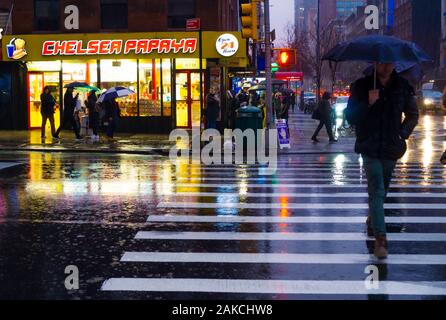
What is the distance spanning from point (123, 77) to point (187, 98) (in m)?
2.83

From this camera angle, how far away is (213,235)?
27.2 ft

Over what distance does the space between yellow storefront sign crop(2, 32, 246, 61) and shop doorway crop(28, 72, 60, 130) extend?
1.15 m

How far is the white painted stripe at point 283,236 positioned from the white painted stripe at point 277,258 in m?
0.80

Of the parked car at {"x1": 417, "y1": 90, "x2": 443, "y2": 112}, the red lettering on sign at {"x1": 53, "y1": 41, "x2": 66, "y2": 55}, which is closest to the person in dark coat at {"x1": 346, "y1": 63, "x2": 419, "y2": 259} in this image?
the red lettering on sign at {"x1": 53, "y1": 41, "x2": 66, "y2": 55}

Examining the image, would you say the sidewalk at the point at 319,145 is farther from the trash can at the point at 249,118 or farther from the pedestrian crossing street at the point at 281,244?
the pedestrian crossing street at the point at 281,244

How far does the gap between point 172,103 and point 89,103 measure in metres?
4.75

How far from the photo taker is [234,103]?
2933 cm

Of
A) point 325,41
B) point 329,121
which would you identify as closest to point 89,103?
point 329,121

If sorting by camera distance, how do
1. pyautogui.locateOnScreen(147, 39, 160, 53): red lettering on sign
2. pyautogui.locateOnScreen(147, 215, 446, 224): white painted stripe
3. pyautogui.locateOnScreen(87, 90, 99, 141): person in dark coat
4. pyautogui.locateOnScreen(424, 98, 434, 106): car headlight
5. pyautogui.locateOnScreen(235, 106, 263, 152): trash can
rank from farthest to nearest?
pyautogui.locateOnScreen(424, 98, 434, 106): car headlight → pyautogui.locateOnScreen(147, 39, 160, 53): red lettering on sign → pyautogui.locateOnScreen(87, 90, 99, 141): person in dark coat → pyautogui.locateOnScreen(235, 106, 263, 152): trash can → pyautogui.locateOnScreen(147, 215, 446, 224): white painted stripe

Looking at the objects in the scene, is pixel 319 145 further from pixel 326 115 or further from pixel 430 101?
pixel 430 101

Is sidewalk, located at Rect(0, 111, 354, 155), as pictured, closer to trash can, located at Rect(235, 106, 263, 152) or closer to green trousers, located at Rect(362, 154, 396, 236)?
trash can, located at Rect(235, 106, 263, 152)

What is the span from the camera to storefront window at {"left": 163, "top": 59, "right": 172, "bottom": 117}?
93.0ft

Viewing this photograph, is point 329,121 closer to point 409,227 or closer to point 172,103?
point 172,103

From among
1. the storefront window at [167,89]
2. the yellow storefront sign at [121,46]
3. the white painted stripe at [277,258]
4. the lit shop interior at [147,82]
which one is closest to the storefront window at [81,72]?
the lit shop interior at [147,82]
